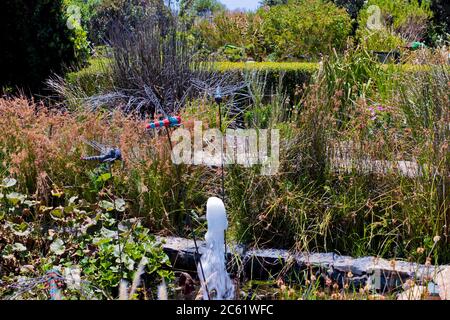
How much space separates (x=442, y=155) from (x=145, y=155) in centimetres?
183

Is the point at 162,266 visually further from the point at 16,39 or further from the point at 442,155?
the point at 16,39

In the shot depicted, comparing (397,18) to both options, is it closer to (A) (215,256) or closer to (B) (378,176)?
(B) (378,176)

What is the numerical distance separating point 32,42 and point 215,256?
5445mm

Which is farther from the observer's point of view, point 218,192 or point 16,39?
point 16,39

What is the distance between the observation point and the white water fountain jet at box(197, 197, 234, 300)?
3040 millimetres

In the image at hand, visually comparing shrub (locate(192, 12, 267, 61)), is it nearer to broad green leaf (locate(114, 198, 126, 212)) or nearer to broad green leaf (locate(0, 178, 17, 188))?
broad green leaf (locate(0, 178, 17, 188))

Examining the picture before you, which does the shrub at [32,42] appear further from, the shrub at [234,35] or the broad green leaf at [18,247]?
the broad green leaf at [18,247]

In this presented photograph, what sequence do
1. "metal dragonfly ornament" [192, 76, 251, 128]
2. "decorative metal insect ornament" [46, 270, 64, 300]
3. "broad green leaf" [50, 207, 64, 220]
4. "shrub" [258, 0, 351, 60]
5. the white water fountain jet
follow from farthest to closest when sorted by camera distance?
"shrub" [258, 0, 351, 60] < "metal dragonfly ornament" [192, 76, 251, 128] < "broad green leaf" [50, 207, 64, 220] < "decorative metal insect ornament" [46, 270, 64, 300] < the white water fountain jet

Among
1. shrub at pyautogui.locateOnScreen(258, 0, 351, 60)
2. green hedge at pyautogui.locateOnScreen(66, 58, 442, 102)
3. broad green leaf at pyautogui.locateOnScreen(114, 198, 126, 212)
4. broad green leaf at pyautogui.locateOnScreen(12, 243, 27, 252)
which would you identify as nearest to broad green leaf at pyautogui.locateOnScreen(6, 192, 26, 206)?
broad green leaf at pyautogui.locateOnScreen(12, 243, 27, 252)

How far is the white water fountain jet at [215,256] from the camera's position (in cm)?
304

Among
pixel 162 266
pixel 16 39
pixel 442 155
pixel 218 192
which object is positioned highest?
pixel 16 39

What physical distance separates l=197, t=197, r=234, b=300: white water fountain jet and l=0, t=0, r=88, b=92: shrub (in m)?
5.20
